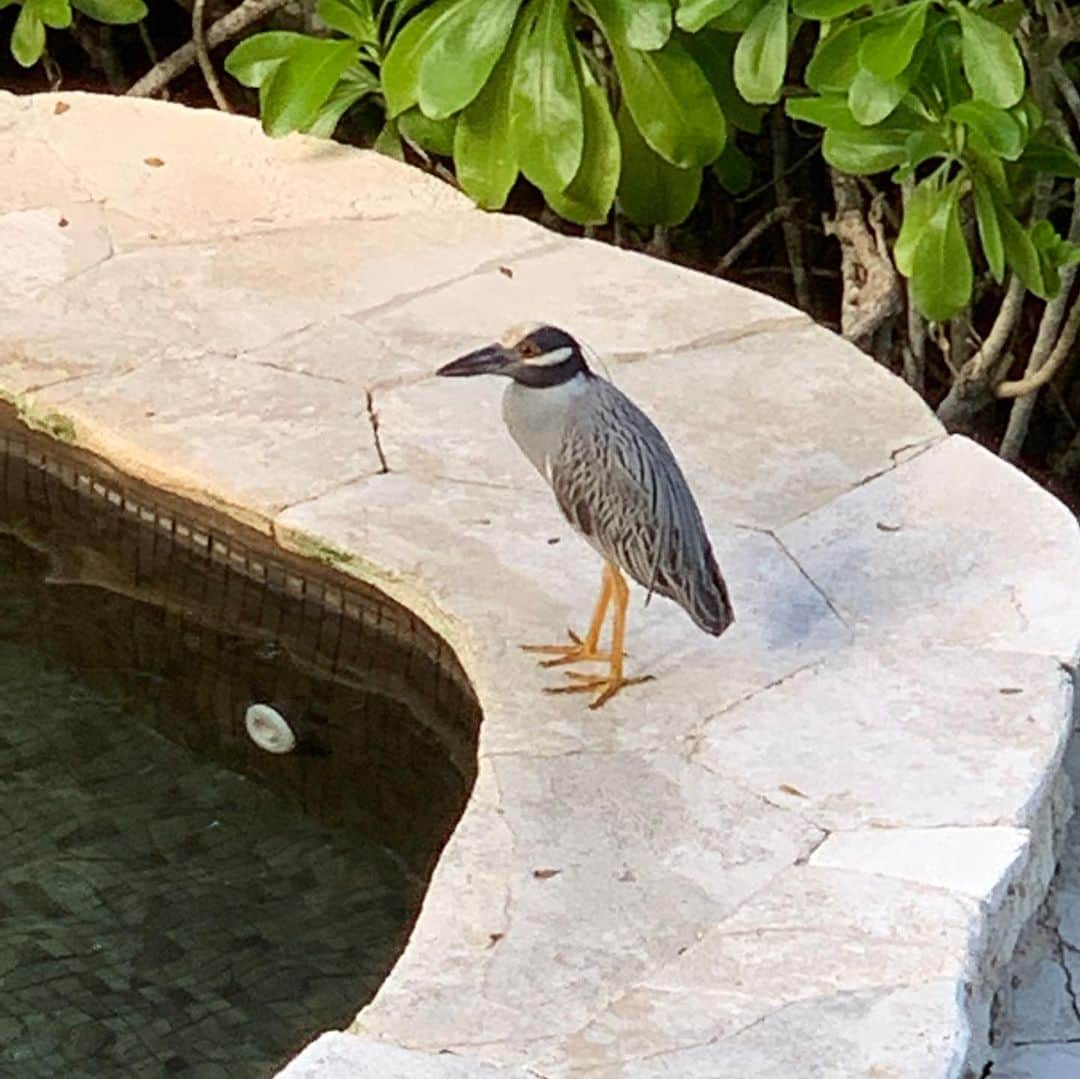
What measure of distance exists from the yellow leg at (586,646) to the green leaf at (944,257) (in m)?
0.97

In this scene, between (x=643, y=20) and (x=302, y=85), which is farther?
(x=302, y=85)

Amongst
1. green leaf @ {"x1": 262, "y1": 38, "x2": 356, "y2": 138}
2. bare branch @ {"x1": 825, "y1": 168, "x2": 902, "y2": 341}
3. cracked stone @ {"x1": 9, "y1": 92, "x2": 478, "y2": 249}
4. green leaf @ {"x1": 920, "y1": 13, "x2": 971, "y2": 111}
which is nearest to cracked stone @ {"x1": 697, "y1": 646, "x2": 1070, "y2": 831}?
green leaf @ {"x1": 920, "y1": 13, "x2": 971, "y2": 111}

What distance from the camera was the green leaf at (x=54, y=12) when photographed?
483 centimetres

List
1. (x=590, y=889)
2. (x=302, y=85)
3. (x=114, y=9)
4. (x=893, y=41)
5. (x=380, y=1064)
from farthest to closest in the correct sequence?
(x=114, y=9) < (x=302, y=85) < (x=893, y=41) < (x=590, y=889) < (x=380, y=1064)

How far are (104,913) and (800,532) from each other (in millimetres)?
1228

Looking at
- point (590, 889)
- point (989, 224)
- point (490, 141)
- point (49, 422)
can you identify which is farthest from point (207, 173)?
point (590, 889)

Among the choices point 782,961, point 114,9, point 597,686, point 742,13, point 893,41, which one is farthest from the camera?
point 114,9

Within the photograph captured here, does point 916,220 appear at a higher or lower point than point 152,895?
higher

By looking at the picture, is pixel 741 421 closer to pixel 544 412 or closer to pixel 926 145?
pixel 926 145

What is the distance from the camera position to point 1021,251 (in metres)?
3.89

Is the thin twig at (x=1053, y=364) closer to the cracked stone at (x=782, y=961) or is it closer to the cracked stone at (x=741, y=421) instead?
the cracked stone at (x=741, y=421)

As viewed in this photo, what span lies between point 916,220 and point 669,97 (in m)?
0.62

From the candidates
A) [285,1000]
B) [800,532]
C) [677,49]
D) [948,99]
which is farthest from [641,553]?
[677,49]

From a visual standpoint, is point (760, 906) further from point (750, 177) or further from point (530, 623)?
point (750, 177)
